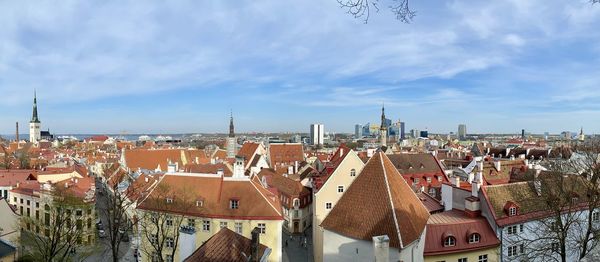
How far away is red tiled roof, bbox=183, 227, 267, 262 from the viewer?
15.9m

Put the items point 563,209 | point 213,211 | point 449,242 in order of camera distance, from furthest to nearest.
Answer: point 213,211 < point 563,209 < point 449,242

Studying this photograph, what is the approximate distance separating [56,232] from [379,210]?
17.8m

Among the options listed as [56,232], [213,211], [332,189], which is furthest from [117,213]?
[332,189]

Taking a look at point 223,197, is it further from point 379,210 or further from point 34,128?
point 34,128

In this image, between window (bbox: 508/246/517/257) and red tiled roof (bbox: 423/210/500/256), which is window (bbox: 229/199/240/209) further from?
window (bbox: 508/246/517/257)

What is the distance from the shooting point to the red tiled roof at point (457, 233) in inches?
901

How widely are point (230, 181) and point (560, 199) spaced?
19.9 metres

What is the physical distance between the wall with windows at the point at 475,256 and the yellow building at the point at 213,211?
978cm

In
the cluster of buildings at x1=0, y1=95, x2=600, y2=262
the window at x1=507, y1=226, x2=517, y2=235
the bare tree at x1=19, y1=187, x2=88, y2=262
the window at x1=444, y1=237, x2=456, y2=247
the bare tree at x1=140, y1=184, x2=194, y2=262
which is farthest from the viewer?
the bare tree at x1=140, y1=184, x2=194, y2=262

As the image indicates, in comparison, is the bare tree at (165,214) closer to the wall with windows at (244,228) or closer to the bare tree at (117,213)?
the wall with windows at (244,228)

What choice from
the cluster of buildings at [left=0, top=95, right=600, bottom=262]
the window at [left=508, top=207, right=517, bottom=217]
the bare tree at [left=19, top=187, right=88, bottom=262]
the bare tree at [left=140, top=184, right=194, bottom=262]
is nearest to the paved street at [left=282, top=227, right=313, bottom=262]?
the cluster of buildings at [left=0, top=95, right=600, bottom=262]

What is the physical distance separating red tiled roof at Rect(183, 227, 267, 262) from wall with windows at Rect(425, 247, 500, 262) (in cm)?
1038

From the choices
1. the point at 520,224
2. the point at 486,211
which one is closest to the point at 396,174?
the point at 486,211

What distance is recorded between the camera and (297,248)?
35.5 meters
